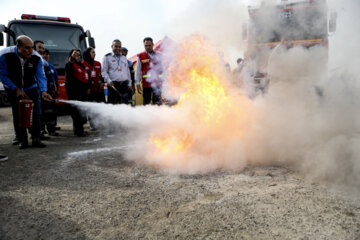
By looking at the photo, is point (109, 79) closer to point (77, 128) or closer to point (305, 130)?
point (77, 128)

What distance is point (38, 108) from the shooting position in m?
5.17

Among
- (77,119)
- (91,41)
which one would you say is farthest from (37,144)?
(91,41)

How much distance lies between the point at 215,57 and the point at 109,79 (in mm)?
2969

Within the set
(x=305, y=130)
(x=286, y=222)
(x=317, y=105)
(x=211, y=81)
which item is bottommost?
(x=286, y=222)

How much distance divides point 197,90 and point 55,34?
23.5ft

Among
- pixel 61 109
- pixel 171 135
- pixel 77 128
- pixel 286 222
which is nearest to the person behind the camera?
pixel 286 222

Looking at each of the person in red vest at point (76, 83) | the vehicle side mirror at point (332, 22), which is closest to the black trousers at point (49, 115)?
the person in red vest at point (76, 83)

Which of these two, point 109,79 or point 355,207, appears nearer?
point 355,207

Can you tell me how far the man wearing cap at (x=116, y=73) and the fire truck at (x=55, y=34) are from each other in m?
3.23

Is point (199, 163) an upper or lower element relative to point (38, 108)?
lower

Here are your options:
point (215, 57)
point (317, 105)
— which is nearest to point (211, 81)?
point (215, 57)

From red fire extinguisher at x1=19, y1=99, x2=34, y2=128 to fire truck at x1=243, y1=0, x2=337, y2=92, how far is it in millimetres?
4837

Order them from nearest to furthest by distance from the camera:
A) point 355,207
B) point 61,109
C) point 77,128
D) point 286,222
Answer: point 286,222
point 355,207
point 77,128
point 61,109

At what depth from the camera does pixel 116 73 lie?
631 cm
